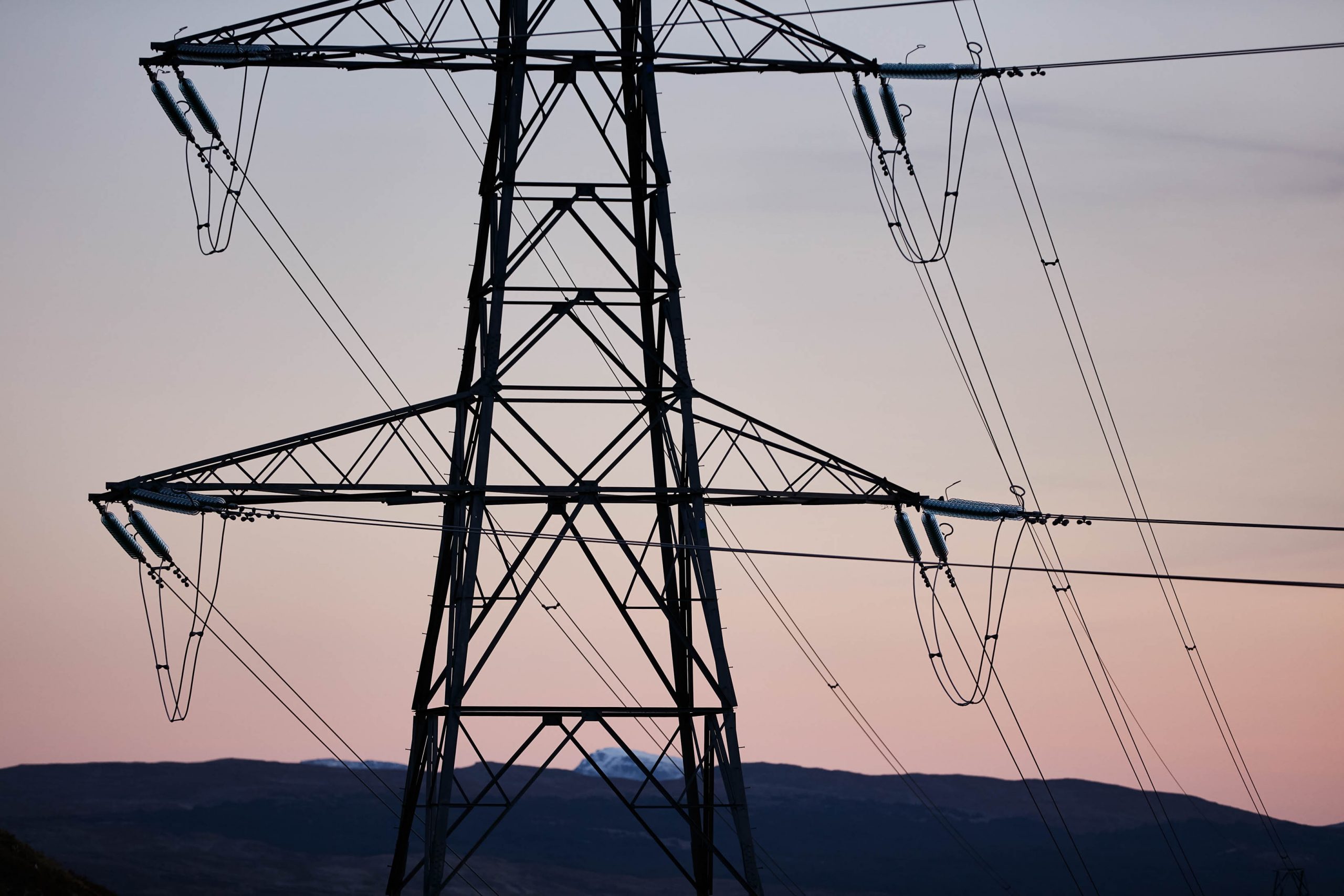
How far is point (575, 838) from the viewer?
6939 inches

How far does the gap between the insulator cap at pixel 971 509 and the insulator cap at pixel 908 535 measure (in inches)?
13.9

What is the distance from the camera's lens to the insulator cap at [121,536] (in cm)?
2452

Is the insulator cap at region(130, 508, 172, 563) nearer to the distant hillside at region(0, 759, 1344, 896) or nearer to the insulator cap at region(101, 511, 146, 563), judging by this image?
the insulator cap at region(101, 511, 146, 563)

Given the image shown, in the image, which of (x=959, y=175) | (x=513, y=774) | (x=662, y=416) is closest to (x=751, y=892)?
(x=662, y=416)

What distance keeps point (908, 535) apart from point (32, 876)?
110 feet

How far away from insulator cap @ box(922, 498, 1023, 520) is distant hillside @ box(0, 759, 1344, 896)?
396ft

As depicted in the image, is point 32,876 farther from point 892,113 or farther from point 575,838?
point 575,838

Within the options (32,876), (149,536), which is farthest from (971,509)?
(32,876)

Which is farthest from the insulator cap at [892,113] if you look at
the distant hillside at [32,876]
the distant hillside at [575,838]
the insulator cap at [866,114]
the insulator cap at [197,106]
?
the distant hillside at [575,838]

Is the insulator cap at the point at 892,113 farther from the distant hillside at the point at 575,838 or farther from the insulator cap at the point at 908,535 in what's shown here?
the distant hillside at the point at 575,838

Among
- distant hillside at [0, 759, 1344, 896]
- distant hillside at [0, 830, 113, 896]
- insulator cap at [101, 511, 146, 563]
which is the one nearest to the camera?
insulator cap at [101, 511, 146, 563]

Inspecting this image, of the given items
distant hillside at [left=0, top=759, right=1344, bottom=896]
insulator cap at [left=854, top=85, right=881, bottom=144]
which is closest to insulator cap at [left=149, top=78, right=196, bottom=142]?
insulator cap at [left=854, top=85, right=881, bottom=144]

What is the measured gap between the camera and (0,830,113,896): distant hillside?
153ft

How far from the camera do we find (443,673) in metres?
25.0
